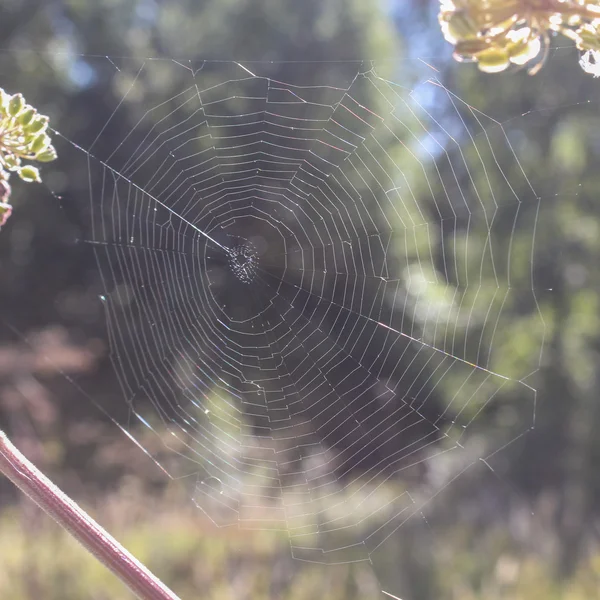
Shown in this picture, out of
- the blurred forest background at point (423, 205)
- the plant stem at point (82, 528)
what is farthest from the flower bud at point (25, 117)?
the blurred forest background at point (423, 205)

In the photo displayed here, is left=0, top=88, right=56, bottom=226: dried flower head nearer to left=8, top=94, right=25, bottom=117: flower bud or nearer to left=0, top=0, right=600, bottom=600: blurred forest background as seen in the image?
left=8, top=94, right=25, bottom=117: flower bud

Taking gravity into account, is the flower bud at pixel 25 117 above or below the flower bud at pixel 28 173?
above

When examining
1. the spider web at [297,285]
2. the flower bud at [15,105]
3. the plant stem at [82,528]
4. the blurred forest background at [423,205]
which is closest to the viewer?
the plant stem at [82,528]

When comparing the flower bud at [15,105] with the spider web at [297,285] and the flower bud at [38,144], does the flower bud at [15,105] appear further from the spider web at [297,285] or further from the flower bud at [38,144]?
the spider web at [297,285]

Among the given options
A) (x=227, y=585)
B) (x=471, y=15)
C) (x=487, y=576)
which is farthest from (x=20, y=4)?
(x=471, y=15)

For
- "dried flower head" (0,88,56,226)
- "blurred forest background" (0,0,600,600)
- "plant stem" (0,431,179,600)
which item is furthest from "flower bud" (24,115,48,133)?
"blurred forest background" (0,0,600,600)

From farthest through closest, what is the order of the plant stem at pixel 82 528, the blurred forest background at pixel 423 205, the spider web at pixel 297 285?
1. the blurred forest background at pixel 423 205
2. the spider web at pixel 297 285
3. the plant stem at pixel 82 528
